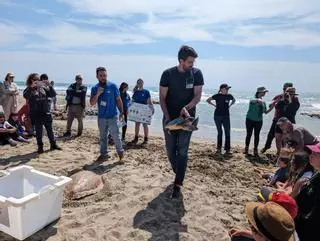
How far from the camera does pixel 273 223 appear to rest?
2049mm

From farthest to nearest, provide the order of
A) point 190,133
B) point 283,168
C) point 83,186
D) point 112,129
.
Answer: point 112,129 < point 283,168 < point 83,186 < point 190,133

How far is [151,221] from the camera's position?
403 centimetres

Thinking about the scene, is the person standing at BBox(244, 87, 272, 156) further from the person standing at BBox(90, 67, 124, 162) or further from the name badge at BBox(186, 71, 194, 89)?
the name badge at BBox(186, 71, 194, 89)

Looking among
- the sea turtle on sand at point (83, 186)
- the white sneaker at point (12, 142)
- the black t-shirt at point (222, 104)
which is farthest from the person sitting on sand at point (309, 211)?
the white sneaker at point (12, 142)

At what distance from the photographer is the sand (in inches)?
150

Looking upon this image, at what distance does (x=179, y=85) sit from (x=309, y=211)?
2.38m

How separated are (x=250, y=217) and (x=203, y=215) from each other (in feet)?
7.15

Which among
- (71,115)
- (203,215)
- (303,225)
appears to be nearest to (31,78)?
(71,115)

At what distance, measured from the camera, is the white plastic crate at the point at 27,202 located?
11.1 ft

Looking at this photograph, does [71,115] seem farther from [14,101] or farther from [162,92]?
[162,92]

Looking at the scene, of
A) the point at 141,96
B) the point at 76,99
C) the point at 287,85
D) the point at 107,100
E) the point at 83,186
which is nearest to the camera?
the point at 83,186

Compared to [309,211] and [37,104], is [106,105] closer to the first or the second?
[37,104]

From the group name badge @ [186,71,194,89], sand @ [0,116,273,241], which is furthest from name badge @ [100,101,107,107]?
name badge @ [186,71,194,89]

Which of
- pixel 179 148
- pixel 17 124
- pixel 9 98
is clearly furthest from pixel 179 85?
pixel 9 98
